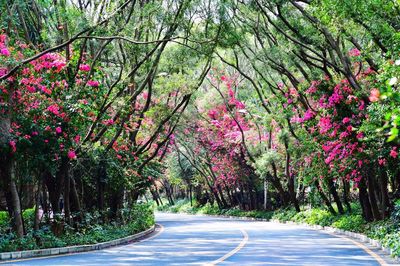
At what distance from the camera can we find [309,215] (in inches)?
1141

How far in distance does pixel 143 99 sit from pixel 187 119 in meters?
9.95

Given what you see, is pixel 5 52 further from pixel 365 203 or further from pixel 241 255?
pixel 365 203

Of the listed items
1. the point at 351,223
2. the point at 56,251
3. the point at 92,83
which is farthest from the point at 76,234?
the point at 351,223

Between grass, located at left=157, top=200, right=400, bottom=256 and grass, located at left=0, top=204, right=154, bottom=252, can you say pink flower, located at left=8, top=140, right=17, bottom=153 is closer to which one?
grass, located at left=0, top=204, right=154, bottom=252

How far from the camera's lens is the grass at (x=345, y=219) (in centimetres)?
1428

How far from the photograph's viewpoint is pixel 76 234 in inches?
696

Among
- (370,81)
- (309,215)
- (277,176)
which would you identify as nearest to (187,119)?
(277,176)

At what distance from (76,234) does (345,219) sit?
456 inches

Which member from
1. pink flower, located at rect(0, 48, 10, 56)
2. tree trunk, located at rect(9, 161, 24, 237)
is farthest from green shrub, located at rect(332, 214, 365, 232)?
pink flower, located at rect(0, 48, 10, 56)

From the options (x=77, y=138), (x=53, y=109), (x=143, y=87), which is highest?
(x=143, y=87)

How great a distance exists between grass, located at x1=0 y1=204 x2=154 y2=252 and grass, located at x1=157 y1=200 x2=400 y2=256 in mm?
8613

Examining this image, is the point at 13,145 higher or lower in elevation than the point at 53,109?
lower

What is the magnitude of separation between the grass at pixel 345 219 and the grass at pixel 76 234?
28.3ft

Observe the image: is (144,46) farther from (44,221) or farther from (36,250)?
(36,250)
